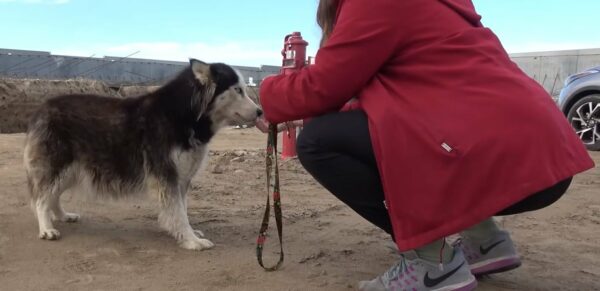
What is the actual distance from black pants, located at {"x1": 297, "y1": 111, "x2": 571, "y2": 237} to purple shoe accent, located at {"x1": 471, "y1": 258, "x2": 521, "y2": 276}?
48 centimetres

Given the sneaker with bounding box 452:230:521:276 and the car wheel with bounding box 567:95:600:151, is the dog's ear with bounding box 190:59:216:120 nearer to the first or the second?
the sneaker with bounding box 452:230:521:276

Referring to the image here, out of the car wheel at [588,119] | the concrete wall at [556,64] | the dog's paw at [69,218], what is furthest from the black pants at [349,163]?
the concrete wall at [556,64]

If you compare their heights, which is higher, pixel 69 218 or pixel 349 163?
pixel 349 163

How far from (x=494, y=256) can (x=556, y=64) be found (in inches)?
710

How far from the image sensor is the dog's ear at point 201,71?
381 cm

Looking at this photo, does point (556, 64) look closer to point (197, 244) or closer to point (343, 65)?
point (197, 244)

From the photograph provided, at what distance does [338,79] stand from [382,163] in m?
0.39

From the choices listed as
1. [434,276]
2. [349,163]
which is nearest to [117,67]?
[349,163]

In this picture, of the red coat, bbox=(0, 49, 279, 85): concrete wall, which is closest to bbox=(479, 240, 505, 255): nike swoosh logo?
the red coat

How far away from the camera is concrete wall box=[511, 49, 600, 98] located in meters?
17.4

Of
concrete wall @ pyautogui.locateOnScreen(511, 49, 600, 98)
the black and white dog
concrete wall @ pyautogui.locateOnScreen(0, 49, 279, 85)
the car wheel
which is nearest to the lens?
the black and white dog

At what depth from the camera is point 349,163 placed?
251 cm

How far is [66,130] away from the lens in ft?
12.4

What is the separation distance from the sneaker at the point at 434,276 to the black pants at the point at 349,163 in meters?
0.23
